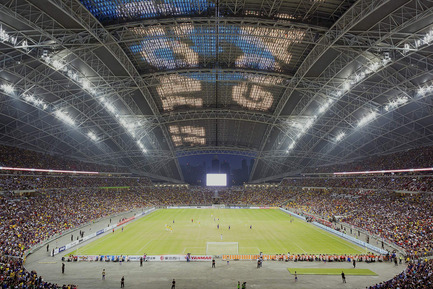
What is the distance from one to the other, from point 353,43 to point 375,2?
21.9ft

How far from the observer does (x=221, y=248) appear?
123 feet

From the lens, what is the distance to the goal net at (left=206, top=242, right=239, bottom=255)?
35.6 m

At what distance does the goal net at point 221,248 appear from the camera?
35.6m

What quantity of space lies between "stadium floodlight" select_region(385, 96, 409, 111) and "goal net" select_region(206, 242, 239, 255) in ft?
Answer: 101

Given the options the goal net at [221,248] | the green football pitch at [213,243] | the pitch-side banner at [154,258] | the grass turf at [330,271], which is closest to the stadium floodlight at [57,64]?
the pitch-side banner at [154,258]

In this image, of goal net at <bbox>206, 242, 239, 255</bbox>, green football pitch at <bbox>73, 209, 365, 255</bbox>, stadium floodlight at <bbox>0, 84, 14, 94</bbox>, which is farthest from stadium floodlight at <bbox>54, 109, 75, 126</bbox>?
goal net at <bbox>206, 242, 239, 255</bbox>

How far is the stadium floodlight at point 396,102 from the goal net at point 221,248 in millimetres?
30897

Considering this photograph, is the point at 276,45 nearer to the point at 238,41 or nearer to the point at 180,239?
the point at 238,41

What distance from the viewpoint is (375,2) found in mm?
26984

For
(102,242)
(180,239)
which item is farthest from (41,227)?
(180,239)

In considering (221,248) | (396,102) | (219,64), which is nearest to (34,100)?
(219,64)

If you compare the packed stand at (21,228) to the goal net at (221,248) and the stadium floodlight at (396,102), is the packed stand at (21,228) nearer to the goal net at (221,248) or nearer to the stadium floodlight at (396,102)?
the goal net at (221,248)

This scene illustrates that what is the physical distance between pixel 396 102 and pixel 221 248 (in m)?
32.7

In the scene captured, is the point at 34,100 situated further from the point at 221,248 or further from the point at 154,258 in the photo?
the point at 221,248
